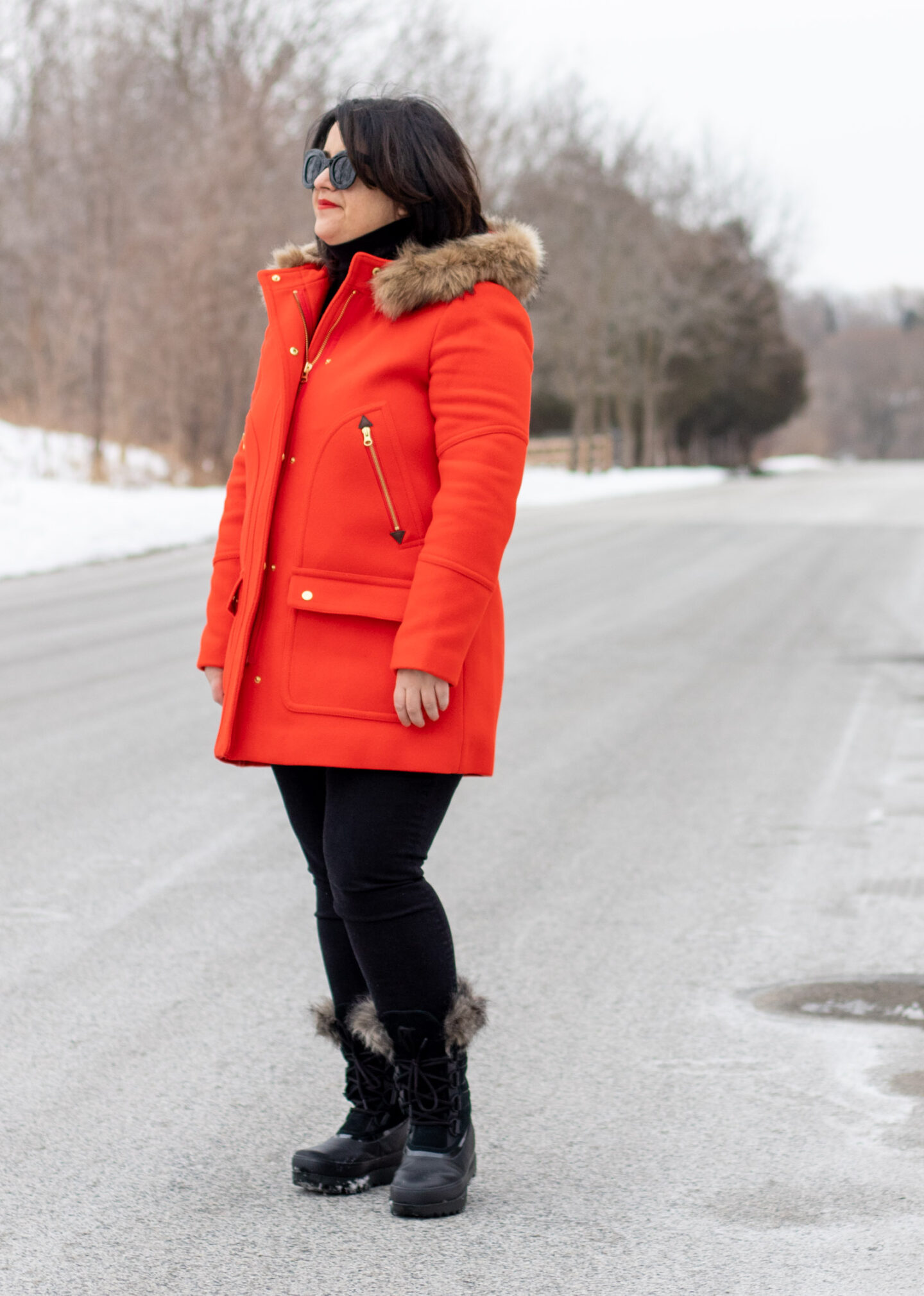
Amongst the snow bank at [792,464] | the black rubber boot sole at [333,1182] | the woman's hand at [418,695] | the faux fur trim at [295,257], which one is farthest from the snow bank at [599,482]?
the woman's hand at [418,695]

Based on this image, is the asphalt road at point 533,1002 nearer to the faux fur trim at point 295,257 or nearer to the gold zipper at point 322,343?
the gold zipper at point 322,343

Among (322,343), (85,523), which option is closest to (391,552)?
(322,343)

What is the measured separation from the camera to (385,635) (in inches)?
107

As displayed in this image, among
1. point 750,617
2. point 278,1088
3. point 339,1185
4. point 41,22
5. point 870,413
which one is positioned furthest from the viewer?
point 870,413

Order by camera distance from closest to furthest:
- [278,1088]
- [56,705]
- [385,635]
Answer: [385,635], [278,1088], [56,705]

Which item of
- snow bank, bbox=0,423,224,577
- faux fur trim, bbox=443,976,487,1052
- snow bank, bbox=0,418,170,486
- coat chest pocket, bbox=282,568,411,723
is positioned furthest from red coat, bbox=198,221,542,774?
snow bank, bbox=0,418,170,486

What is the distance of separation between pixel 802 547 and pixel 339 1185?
16.5m

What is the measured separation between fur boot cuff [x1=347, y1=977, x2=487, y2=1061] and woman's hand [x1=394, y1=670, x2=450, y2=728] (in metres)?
0.52

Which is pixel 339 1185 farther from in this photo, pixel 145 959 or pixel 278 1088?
pixel 145 959

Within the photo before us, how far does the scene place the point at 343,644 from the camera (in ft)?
8.93

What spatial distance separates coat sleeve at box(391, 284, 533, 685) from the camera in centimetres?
263

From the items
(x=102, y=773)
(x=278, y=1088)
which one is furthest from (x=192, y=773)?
(x=278, y=1088)

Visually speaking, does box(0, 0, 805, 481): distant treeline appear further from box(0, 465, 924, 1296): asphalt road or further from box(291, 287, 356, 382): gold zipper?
box(291, 287, 356, 382): gold zipper

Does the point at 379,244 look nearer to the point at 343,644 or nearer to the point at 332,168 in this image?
the point at 332,168
